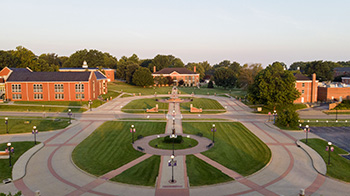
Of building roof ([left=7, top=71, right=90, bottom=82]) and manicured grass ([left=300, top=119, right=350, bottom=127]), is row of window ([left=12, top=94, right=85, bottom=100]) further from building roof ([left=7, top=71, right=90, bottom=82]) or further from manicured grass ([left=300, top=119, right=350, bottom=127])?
manicured grass ([left=300, top=119, right=350, bottom=127])

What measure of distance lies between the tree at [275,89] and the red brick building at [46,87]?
139 feet

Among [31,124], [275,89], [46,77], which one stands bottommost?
[31,124]

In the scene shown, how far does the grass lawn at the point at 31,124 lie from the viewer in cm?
4059

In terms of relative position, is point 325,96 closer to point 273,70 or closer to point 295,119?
point 273,70

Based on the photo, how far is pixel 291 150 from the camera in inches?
1226

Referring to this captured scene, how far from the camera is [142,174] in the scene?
78.2ft

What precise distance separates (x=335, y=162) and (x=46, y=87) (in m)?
64.9

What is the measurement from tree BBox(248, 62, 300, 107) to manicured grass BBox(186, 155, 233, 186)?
3352 cm

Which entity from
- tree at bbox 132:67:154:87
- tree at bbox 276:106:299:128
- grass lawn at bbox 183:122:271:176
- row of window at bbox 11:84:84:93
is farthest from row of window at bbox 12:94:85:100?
tree at bbox 276:106:299:128

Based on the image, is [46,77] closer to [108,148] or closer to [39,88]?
[39,88]

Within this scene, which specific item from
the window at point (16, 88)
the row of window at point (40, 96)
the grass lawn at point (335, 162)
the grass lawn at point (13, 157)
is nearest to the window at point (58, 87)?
the row of window at point (40, 96)

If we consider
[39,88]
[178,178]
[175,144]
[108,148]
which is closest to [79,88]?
[39,88]

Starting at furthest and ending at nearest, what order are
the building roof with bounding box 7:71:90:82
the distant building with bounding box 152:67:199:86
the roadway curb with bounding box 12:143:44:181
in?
1. the distant building with bounding box 152:67:199:86
2. the building roof with bounding box 7:71:90:82
3. the roadway curb with bounding box 12:143:44:181

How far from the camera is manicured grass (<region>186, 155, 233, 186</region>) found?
882 inches
